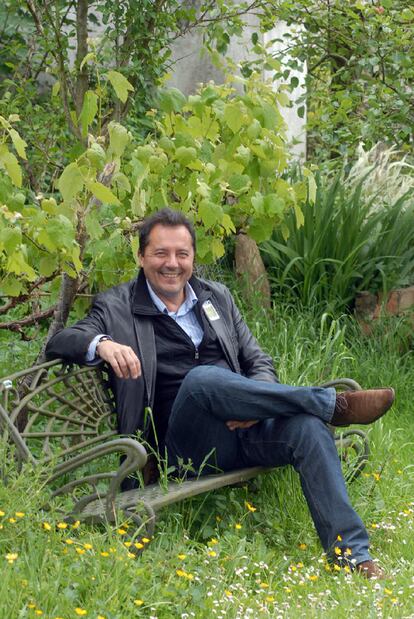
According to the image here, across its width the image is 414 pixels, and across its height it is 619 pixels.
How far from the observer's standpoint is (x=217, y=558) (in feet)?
13.5

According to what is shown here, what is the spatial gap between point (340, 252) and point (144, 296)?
315cm

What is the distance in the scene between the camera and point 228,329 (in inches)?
199

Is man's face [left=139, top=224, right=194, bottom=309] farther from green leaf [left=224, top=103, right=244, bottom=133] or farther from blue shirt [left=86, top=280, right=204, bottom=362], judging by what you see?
green leaf [left=224, top=103, right=244, bottom=133]

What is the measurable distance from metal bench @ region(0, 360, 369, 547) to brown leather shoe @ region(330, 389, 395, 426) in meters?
0.46

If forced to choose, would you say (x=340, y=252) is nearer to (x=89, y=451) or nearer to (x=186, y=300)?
(x=186, y=300)

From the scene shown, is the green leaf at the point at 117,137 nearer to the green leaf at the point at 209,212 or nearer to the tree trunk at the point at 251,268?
the green leaf at the point at 209,212

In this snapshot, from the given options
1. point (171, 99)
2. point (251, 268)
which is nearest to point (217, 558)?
point (171, 99)

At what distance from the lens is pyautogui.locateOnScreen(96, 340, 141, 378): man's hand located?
4.51 metres

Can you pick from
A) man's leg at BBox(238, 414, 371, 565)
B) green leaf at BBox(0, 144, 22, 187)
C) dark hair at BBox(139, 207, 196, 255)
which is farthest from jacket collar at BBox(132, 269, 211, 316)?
green leaf at BBox(0, 144, 22, 187)

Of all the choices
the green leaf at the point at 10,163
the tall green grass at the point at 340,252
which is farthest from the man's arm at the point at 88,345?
the tall green grass at the point at 340,252

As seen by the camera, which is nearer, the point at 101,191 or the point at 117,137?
the point at 101,191

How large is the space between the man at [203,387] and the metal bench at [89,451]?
0.45ft

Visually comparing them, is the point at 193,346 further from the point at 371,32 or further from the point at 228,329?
the point at 371,32

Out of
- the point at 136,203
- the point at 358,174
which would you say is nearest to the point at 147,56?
the point at 136,203
